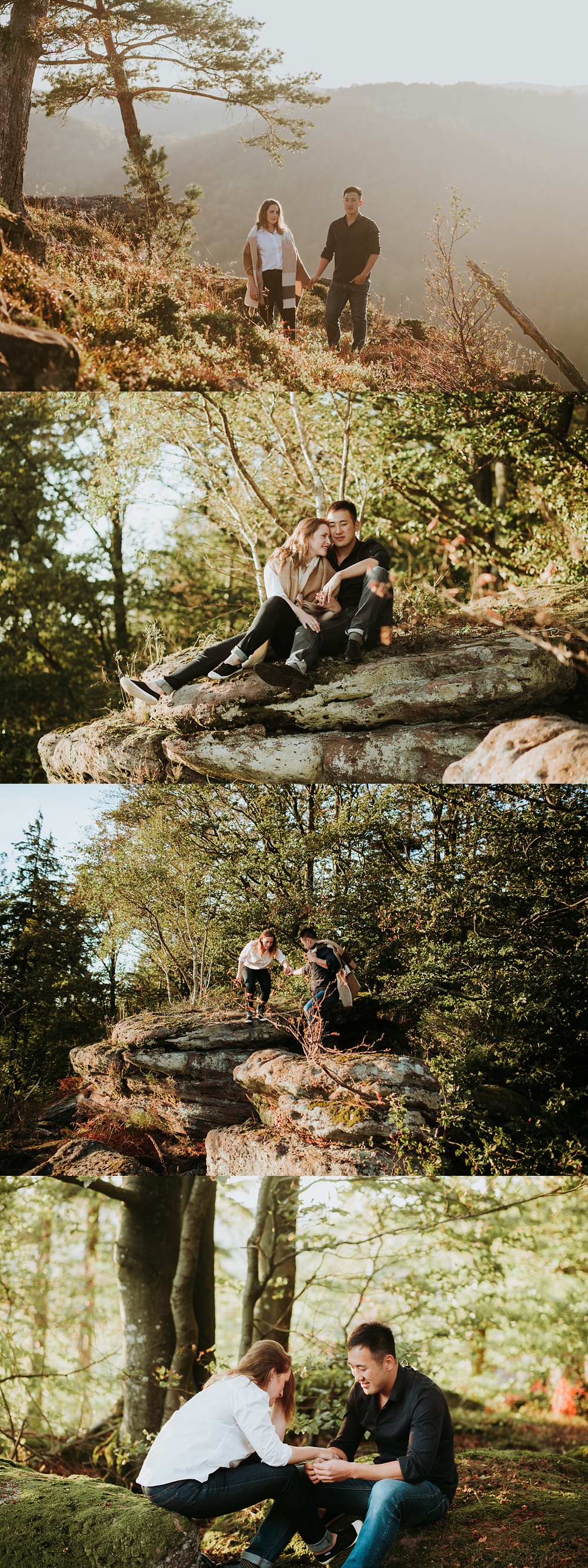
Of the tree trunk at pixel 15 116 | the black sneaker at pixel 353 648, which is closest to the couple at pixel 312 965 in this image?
the black sneaker at pixel 353 648

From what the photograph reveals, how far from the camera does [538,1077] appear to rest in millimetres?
5254

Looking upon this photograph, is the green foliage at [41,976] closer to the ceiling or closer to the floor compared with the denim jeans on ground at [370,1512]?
closer to the ceiling

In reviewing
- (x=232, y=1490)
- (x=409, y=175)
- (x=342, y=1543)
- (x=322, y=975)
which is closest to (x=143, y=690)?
(x=322, y=975)

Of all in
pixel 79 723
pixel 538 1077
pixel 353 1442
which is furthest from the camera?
pixel 79 723

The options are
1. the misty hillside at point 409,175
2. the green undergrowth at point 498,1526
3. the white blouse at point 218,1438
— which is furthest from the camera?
the misty hillside at point 409,175

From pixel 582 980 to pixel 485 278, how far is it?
4083 mm

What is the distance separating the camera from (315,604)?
16.8ft

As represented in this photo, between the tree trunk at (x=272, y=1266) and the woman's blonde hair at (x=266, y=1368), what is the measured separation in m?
1.55

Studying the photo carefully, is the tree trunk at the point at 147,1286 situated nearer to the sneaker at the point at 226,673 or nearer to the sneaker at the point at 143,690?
the sneaker at the point at 143,690

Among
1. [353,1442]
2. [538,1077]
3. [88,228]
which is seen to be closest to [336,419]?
[88,228]

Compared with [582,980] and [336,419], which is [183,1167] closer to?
[582,980]

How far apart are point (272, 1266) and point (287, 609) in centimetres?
387

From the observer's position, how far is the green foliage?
223 inches

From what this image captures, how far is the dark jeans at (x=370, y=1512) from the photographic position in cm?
372
